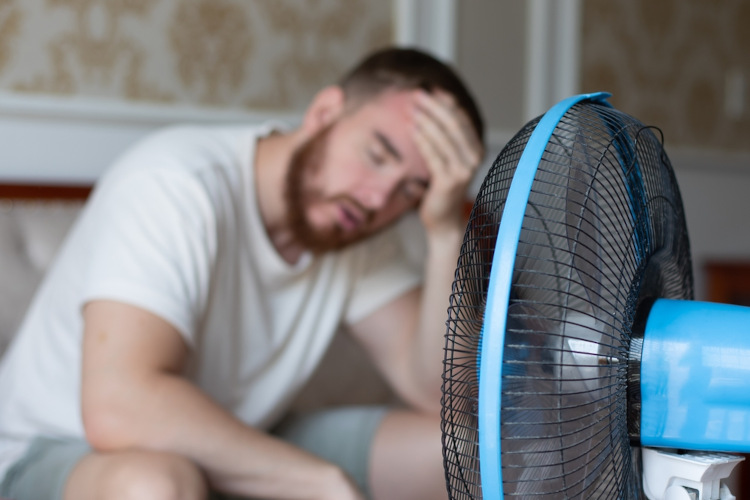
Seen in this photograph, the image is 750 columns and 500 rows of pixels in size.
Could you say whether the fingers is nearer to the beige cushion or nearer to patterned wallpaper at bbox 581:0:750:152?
the beige cushion

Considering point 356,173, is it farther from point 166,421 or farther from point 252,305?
point 166,421

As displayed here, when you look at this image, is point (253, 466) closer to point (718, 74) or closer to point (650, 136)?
point (650, 136)

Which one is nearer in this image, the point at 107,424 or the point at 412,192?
the point at 107,424

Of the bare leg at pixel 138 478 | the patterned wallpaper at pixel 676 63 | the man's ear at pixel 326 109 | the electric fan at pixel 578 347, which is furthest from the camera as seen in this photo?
the patterned wallpaper at pixel 676 63

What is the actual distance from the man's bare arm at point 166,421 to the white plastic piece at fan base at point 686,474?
0.40 meters

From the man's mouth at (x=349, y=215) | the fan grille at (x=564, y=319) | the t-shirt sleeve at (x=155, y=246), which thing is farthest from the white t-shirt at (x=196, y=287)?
the fan grille at (x=564, y=319)

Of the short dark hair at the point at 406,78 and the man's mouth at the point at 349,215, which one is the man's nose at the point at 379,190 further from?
the short dark hair at the point at 406,78

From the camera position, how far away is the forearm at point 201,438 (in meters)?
0.90

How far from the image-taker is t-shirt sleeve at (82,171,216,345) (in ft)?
3.16

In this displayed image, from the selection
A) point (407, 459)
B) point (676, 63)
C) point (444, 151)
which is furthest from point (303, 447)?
point (676, 63)

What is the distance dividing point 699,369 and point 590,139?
7.3 inches

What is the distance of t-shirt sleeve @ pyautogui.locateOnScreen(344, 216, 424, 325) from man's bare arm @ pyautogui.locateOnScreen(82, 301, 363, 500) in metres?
0.50

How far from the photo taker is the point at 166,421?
2.95 ft

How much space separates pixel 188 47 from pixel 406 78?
57 cm
